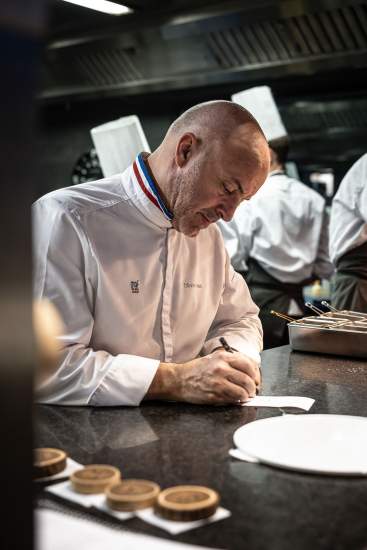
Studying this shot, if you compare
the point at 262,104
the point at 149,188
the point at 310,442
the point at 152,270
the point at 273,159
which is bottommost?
the point at 310,442

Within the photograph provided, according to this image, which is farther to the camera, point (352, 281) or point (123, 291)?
point (352, 281)

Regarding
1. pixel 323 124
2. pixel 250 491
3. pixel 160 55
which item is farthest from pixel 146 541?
pixel 323 124

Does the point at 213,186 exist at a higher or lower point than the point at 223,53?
lower

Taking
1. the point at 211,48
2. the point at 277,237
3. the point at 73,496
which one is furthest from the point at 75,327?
the point at 211,48

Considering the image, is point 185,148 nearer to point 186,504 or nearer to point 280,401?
point 280,401

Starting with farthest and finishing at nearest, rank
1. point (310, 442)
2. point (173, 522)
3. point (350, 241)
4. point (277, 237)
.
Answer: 1. point (277, 237)
2. point (350, 241)
3. point (310, 442)
4. point (173, 522)

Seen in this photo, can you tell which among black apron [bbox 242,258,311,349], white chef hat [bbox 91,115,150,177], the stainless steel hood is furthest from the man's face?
black apron [bbox 242,258,311,349]

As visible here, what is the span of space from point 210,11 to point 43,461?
322cm

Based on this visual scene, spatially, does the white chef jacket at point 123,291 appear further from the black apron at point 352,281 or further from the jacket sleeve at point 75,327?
the black apron at point 352,281

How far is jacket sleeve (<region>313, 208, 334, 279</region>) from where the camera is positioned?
4.63 metres

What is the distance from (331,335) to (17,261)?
76.7 inches

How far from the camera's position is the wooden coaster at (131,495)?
40.9 inches

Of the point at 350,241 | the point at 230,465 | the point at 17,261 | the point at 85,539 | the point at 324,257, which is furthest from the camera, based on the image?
the point at 324,257

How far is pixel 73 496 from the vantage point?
3.63 ft
